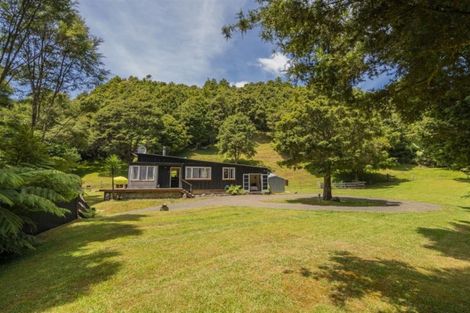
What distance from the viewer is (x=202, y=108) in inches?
2660

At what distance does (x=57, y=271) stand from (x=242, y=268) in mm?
4299

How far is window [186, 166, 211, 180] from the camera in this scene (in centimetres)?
2828

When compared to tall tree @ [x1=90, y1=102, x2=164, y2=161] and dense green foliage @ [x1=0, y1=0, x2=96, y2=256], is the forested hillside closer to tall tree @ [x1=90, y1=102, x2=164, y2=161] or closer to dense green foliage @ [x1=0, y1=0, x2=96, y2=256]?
tall tree @ [x1=90, y1=102, x2=164, y2=161]

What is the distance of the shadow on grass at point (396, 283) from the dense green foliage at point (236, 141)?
4269 cm

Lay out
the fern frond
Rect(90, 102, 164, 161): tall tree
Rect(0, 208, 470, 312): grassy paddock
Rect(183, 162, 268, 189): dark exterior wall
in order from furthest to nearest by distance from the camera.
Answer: Rect(90, 102, 164, 161): tall tree < Rect(183, 162, 268, 189): dark exterior wall < the fern frond < Rect(0, 208, 470, 312): grassy paddock

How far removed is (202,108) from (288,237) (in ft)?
199

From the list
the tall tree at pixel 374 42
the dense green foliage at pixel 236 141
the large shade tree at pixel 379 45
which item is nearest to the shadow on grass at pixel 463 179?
the dense green foliage at pixel 236 141

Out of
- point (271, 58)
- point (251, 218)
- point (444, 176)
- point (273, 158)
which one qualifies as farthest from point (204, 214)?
point (273, 158)

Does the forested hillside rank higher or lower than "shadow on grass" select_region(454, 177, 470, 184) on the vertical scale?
higher

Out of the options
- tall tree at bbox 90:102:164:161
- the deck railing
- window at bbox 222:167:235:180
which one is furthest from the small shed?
tall tree at bbox 90:102:164:161

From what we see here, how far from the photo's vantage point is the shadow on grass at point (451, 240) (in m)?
8.91

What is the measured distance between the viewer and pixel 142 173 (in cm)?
2642

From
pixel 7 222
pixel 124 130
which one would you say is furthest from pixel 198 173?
pixel 124 130

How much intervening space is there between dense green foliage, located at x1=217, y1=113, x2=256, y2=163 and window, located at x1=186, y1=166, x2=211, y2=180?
2066 cm
